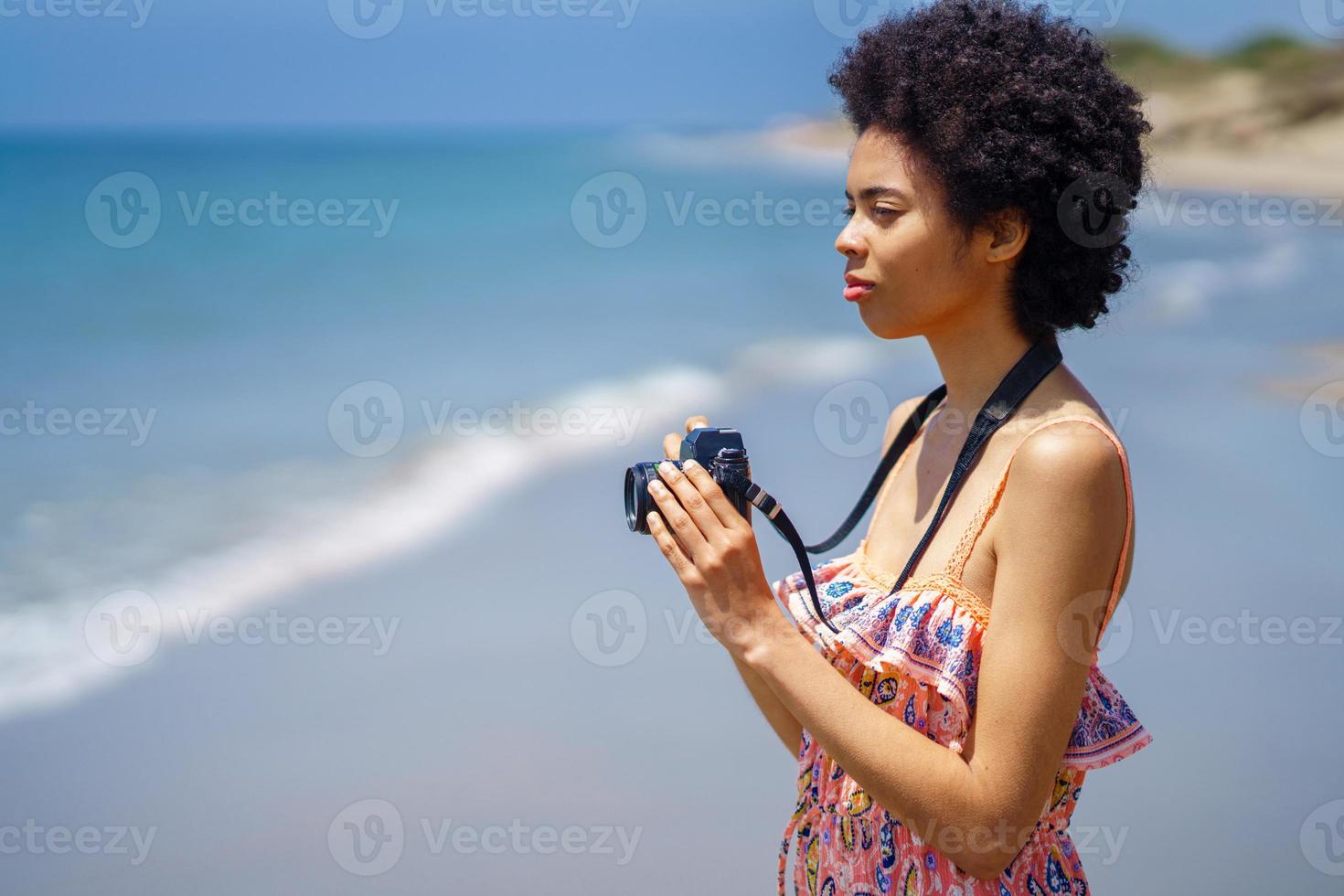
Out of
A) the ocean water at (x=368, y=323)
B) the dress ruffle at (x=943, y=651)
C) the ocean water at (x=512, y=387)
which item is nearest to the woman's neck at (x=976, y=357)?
the dress ruffle at (x=943, y=651)

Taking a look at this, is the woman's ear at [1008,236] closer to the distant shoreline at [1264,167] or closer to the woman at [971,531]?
the woman at [971,531]

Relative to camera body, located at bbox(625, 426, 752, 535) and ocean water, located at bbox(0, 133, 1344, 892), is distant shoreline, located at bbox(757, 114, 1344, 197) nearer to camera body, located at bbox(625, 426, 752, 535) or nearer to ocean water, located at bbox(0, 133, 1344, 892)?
ocean water, located at bbox(0, 133, 1344, 892)

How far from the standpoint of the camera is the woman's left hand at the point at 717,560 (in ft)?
4.31

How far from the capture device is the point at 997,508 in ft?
4.25

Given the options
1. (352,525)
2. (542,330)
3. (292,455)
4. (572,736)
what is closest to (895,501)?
(572,736)

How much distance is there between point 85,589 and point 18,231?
2.33 metres

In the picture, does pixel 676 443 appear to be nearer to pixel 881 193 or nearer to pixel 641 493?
→ pixel 641 493

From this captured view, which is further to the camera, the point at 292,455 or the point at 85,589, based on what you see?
the point at 292,455

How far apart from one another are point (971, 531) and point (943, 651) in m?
0.13

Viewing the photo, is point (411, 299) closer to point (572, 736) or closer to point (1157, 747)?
point (572, 736)

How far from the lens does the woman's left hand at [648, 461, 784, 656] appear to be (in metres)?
1.31

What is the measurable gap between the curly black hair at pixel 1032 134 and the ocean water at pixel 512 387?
A: 1886 mm

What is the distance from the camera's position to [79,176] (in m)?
5.61

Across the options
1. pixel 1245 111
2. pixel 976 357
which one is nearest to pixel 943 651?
pixel 976 357
